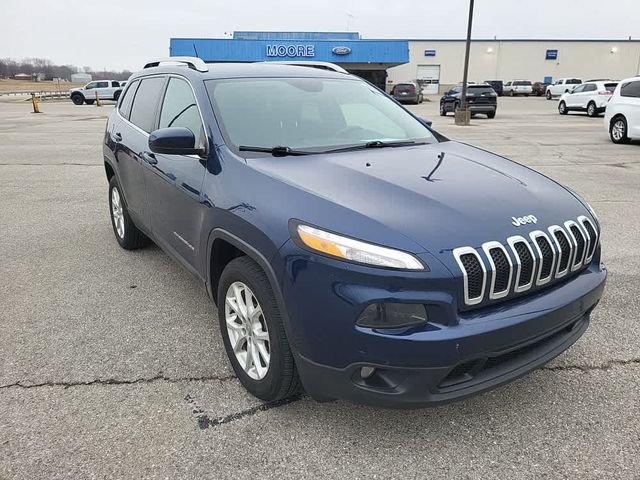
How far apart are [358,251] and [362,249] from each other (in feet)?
0.06

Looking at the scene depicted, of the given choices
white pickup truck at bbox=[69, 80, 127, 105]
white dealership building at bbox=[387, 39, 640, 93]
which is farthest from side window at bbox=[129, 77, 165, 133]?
white dealership building at bbox=[387, 39, 640, 93]

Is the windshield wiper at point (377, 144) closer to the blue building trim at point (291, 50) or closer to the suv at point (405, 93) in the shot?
the suv at point (405, 93)

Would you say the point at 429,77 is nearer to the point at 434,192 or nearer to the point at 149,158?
the point at 149,158

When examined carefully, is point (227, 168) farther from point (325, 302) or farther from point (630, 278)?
point (630, 278)

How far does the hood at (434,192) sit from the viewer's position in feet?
7.50

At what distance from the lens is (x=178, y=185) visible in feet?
11.0

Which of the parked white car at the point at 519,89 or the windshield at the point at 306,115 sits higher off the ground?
the parked white car at the point at 519,89

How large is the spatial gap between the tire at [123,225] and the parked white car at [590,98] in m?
24.4

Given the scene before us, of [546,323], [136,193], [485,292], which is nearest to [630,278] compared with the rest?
[546,323]

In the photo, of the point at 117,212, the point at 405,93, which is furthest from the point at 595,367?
the point at 405,93

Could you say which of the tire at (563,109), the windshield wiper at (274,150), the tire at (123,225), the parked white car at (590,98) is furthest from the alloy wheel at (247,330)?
the tire at (563,109)

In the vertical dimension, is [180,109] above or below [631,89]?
below

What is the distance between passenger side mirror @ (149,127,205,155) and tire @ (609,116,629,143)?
13.3m

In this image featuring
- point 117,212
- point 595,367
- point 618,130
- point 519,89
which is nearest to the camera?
point 595,367
